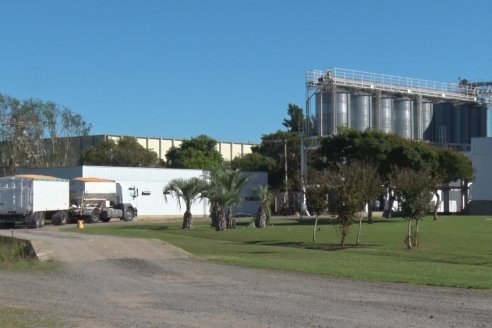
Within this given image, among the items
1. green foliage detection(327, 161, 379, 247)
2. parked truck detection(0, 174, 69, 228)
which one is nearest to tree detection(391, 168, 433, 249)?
green foliage detection(327, 161, 379, 247)

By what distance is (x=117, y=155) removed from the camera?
108 m

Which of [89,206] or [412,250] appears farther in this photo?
[89,206]

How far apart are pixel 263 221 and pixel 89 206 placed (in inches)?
688

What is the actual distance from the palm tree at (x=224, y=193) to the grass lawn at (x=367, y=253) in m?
1.54

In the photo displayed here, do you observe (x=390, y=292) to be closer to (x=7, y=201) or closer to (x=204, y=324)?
(x=204, y=324)

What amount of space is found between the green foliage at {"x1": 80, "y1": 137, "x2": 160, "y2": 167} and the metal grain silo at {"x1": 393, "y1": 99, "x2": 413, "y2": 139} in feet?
114

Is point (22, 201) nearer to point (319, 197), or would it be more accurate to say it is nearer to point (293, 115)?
point (319, 197)

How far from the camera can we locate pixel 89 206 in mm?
65188

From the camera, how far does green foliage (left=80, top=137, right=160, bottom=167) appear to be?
351ft

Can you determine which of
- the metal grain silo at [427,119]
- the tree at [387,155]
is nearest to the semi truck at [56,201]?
the tree at [387,155]

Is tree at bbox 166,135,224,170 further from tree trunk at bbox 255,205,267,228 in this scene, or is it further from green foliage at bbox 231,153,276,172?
tree trunk at bbox 255,205,267,228

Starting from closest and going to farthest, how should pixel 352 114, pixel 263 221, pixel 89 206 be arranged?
pixel 263 221
pixel 89 206
pixel 352 114

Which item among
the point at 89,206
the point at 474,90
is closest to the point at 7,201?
the point at 89,206

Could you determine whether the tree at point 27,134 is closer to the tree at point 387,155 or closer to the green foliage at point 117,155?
the green foliage at point 117,155
